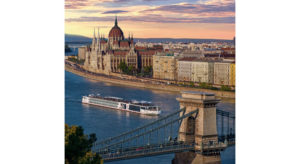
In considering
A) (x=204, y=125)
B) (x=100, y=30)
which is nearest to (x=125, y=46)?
(x=100, y=30)

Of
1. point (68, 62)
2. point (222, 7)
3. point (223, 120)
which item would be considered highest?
point (222, 7)

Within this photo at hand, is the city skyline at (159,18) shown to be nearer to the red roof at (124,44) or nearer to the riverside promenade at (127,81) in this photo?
the red roof at (124,44)

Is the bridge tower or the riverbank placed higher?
the riverbank

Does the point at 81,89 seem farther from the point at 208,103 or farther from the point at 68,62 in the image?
the point at 208,103

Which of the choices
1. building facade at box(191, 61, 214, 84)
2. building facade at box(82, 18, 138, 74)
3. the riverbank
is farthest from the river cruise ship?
building facade at box(191, 61, 214, 84)

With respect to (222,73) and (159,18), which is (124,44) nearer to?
(159,18)

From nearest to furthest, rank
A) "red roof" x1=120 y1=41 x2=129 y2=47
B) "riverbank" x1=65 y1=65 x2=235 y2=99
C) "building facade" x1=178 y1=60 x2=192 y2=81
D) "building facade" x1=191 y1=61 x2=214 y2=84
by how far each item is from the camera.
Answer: "building facade" x1=191 y1=61 x2=214 y2=84 → "red roof" x1=120 y1=41 x2=129 y2=47 → "riverbank" x1=65 y1=65 x2=235 y2=99 → "building facade" x1=178 y1=60 x2=192 y2=81

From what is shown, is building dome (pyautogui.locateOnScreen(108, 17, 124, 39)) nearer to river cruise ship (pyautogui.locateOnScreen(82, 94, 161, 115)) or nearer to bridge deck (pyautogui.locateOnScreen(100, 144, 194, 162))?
river cruise ship (pyautogui.locateOnScreen(82, 94, 161, 115))

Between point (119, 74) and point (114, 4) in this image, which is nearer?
point (114, 4)
